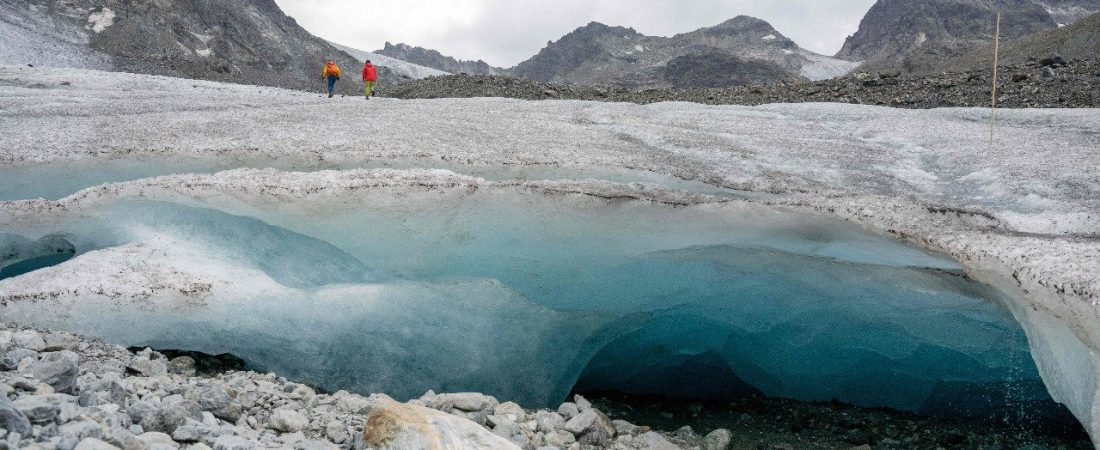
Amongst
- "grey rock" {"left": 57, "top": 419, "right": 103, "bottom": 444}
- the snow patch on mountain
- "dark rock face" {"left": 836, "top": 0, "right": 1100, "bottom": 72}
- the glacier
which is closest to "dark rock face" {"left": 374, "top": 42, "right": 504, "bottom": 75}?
"dark rock face" {"left": 836, "top": 0, "right": 1100, "bottom": 72}

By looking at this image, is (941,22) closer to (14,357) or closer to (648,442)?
(648,442)

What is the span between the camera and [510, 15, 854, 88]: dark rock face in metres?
48.2

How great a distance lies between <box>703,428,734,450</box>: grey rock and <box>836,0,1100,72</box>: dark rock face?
4572cm

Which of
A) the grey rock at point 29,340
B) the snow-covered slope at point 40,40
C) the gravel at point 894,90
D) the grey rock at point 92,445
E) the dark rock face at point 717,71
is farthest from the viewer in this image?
the dark rock face at point 717,71

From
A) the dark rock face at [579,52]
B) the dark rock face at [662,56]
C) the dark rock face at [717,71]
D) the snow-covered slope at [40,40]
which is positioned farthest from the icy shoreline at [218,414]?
the dark rock face at [579,52]

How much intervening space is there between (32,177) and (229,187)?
1651 mm

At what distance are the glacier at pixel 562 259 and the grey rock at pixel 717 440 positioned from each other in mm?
797

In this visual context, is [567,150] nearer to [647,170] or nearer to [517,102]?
[647,170]

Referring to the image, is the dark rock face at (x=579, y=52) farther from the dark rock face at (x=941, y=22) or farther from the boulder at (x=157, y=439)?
the boulder at (x=157, y=439)

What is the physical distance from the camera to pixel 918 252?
4.00m

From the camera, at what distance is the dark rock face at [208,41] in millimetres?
30422

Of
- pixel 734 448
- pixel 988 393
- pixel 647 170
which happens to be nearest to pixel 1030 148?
pixel 988 393

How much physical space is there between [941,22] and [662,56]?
2137 cm

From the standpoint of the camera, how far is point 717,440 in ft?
14.4
